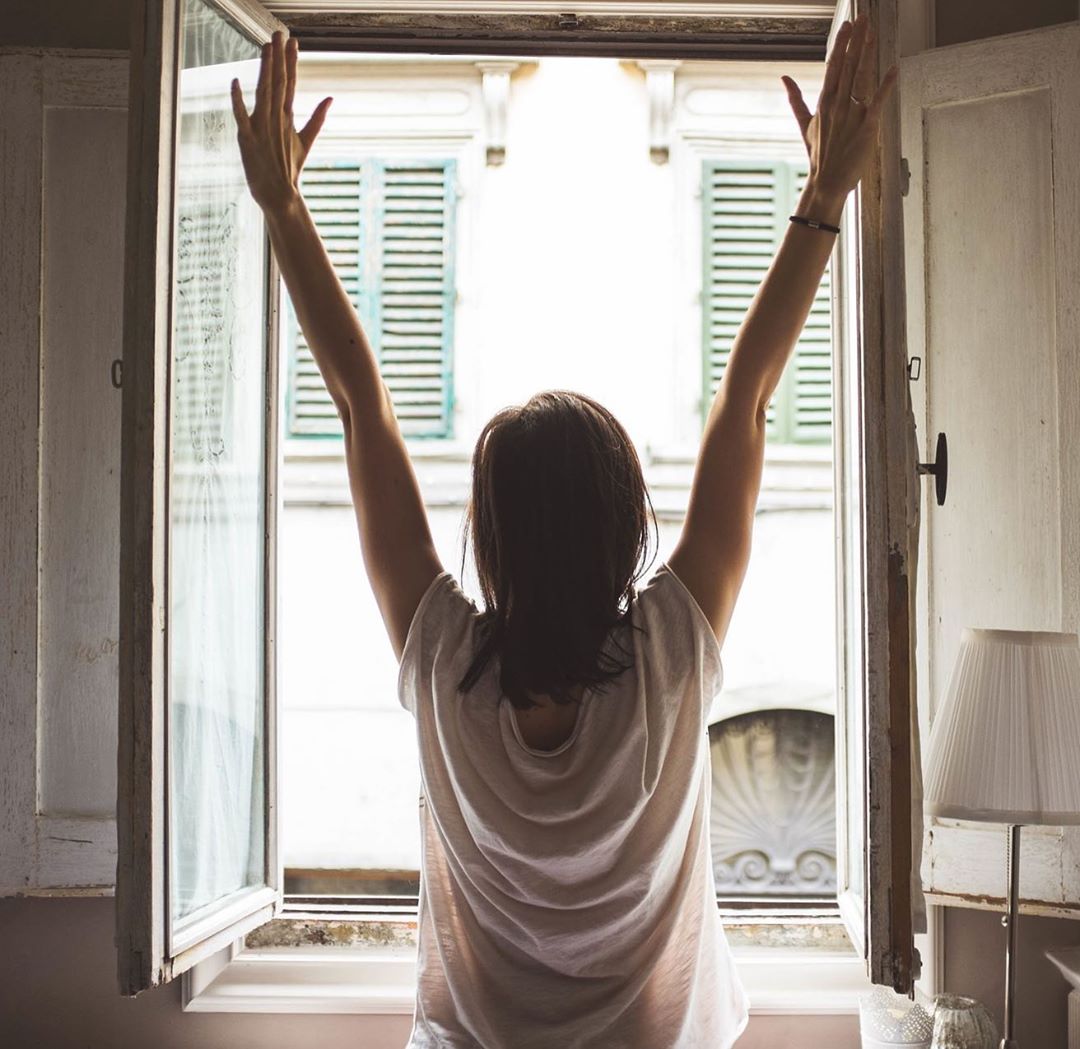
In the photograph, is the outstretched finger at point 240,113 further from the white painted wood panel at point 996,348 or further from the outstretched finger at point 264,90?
the white painted wood panel at point 996,348

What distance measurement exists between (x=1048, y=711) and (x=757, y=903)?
111cm

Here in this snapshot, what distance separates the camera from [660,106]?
333 cm

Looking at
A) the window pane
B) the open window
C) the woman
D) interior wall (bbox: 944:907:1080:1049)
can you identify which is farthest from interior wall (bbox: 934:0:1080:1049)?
the window pane

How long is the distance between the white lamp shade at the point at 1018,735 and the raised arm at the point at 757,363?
648mm

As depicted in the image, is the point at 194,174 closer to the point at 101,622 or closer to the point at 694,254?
the point at 101,622

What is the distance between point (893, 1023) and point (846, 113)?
140 centimetres

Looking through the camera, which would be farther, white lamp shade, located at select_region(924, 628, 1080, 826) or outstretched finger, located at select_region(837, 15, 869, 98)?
white lamp shade, located at select_region(924, 628, 1080, 826)

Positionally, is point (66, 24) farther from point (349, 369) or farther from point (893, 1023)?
point (893, 1023)

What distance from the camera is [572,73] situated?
359 centimetres

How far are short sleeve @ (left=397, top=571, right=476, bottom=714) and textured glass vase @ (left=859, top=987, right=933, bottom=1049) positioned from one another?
1.20 m

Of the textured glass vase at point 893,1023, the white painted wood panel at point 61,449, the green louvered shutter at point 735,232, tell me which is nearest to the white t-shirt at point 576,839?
the textured glass vase at point 893,1023

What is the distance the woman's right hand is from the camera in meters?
1.27

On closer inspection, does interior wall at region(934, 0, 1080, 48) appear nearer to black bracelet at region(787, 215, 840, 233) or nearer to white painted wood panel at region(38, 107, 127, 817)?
black bracelet at region(787, 215, 840, 233)

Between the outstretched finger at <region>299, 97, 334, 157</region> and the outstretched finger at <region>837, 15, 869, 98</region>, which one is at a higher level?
the outstretched finger at <region>837, 15, 869, 98</region>
